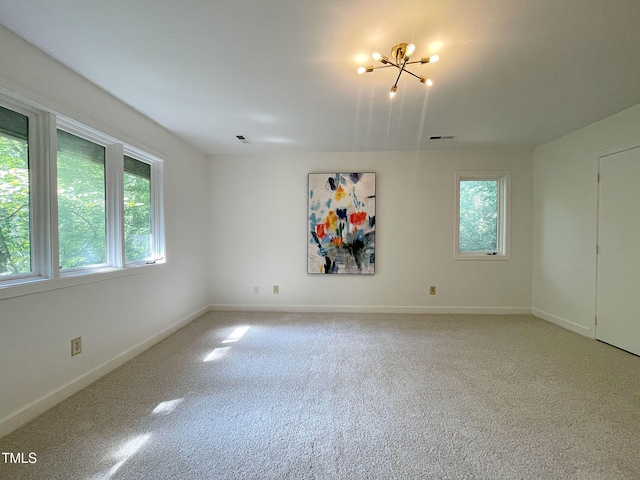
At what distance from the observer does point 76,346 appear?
1.94m

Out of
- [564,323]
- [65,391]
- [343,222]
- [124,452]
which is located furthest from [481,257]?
[65,391]

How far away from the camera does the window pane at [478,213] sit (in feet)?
12.4

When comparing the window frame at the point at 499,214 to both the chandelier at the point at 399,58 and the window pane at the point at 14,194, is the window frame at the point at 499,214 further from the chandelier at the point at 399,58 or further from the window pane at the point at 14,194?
the window pane at the point at 14,194

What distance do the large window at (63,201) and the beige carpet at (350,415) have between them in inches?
36.3

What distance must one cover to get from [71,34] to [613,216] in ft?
15.3

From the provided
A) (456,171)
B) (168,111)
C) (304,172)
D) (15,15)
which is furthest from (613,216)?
(15,15)

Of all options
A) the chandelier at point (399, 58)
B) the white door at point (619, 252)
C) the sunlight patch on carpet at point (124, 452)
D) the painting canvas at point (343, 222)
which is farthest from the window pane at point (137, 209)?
the white door at point (619, 252)

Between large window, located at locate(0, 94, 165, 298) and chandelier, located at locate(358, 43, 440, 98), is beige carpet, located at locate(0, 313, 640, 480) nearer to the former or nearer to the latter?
large window, located at locate(0, 94, 165, 298)

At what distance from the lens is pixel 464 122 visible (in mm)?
2781

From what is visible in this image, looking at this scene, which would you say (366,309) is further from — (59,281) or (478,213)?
(59,281)

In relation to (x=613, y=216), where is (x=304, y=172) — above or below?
above

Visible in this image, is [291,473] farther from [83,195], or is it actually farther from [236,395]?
[83,195]

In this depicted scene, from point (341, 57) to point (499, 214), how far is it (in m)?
3.28

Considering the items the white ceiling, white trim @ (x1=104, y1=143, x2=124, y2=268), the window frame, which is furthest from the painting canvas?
white trim @ (x1=104, y1=143, x2=124, y2=268)
